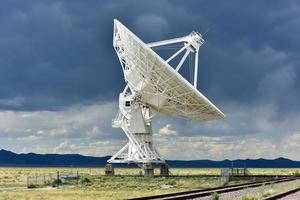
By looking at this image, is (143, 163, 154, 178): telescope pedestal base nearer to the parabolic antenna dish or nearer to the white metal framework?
the white metal framework

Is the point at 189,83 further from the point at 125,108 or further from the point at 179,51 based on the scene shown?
the point at 125,108

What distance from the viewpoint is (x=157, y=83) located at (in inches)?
2180

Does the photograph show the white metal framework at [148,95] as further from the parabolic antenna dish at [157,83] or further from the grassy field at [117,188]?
the grassy field at [117,188]

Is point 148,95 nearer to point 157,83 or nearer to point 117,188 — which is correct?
point 157,83

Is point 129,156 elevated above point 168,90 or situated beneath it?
situated beneath

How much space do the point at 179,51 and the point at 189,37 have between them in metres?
1.75

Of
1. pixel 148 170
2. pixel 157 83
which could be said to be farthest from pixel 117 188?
pixel 148 170

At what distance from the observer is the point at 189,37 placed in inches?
2255

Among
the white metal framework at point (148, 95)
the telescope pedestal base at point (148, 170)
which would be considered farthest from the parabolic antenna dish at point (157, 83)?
the telescope pedestal base at point (148, 170)

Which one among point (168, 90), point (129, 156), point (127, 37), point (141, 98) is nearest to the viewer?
point (127, 37)

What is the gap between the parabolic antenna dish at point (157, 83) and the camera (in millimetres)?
50469

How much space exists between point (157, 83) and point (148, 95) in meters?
4.60

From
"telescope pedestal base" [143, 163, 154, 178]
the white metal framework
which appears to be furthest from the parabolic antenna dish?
"telescope pedestal base" [143, 163, 154, 178]

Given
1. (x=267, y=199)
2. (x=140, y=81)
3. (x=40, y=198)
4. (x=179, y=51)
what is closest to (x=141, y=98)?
(x=140, y=81)
